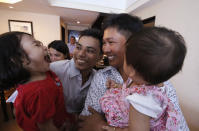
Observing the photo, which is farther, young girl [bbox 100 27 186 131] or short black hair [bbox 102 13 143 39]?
short black hair [bbox 102 13 143 39]

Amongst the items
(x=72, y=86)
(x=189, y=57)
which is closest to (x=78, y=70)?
(x=72, y=86)

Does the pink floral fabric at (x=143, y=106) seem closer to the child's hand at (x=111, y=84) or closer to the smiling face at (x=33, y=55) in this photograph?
the child's hand at (x=111, y=84)

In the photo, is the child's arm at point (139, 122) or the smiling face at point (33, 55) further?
the smiling face at point (33, 55)

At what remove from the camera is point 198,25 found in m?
1.61

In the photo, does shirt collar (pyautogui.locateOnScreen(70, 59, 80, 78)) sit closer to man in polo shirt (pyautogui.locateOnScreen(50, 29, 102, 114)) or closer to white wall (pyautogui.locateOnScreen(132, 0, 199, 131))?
man in polo shirt (pyautogui.locateOnScreen(50, 29, 102, 114))

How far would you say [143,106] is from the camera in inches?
19.8

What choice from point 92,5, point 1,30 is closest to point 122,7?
point 92,5

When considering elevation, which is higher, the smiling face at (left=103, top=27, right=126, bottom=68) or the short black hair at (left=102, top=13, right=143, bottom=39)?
the short black hair at (left=102, top=13, right=143, bottom=39)

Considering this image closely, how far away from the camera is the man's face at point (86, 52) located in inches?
42.0

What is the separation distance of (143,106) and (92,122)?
0.42m

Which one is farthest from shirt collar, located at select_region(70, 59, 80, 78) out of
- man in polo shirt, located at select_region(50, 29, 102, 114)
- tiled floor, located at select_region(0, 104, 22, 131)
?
tiled floor, located at select_region(0, 104, 22, 131)

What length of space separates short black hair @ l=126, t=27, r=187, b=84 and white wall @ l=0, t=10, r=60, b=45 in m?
4.59

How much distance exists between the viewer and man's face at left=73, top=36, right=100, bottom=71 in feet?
3.50

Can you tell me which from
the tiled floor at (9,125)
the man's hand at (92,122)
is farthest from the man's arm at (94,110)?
the tiled floor at (9,125)
